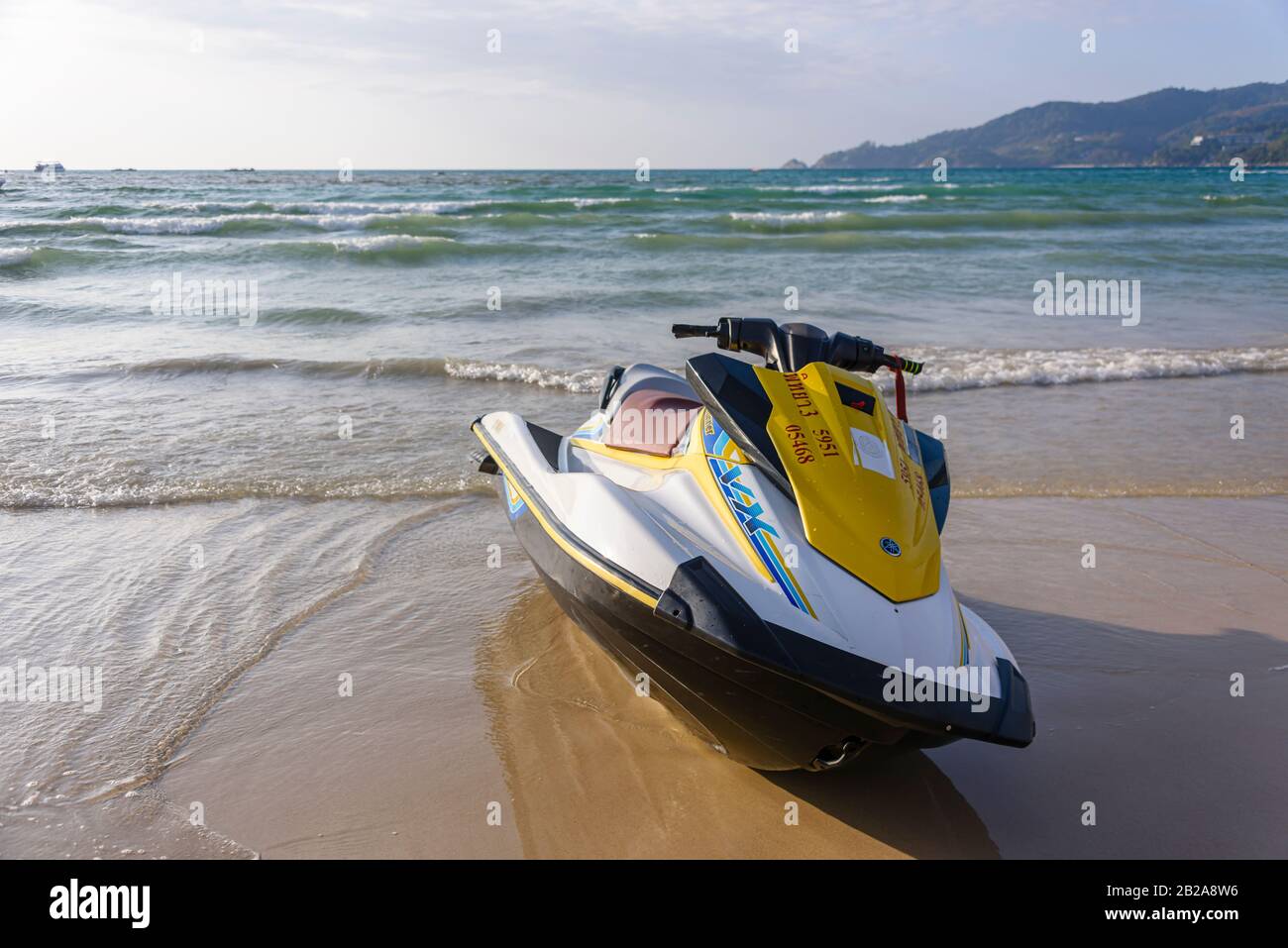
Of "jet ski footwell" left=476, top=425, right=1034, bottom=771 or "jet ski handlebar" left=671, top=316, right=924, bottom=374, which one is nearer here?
"jet ski footwell" left=476, top=425, right=1034, bottom=771

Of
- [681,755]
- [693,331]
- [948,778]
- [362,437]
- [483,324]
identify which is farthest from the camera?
[483,324]

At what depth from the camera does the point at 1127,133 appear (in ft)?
370

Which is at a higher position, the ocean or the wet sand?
the ocean

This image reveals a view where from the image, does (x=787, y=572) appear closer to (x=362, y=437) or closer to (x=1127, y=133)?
(x=362, y=437)

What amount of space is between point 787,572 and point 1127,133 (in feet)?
427

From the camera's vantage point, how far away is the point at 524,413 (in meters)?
7.18

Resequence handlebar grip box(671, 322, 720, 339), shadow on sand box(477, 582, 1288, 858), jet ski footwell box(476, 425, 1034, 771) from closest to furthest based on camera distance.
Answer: jet ski footwell box(476, 425, 1034, 771), shadow on sand box(477, 582, 1288, 858), handlebar grip box(671, 322, 720, 339)

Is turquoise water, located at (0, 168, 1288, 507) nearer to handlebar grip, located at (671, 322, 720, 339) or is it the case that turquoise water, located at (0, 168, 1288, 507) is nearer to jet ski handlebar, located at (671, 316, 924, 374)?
handlebar grip, located at (671, 322, 720, 339)

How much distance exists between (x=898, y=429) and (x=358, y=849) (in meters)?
2.05

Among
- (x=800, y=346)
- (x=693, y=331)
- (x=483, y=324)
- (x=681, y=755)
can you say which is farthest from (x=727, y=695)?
(x=483, y=324)

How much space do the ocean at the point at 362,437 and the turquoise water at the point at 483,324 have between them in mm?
54

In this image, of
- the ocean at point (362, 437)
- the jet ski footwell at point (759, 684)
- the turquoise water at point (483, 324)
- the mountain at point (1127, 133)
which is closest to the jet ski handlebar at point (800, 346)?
the jet ski footwell at point (759, 684)

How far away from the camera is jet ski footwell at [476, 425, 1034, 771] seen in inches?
88.4

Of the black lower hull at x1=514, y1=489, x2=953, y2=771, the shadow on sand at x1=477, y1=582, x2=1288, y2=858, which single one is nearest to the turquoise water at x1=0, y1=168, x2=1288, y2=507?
the shadow on sand at x1=477, y1=582, x2=1288, y2=858
